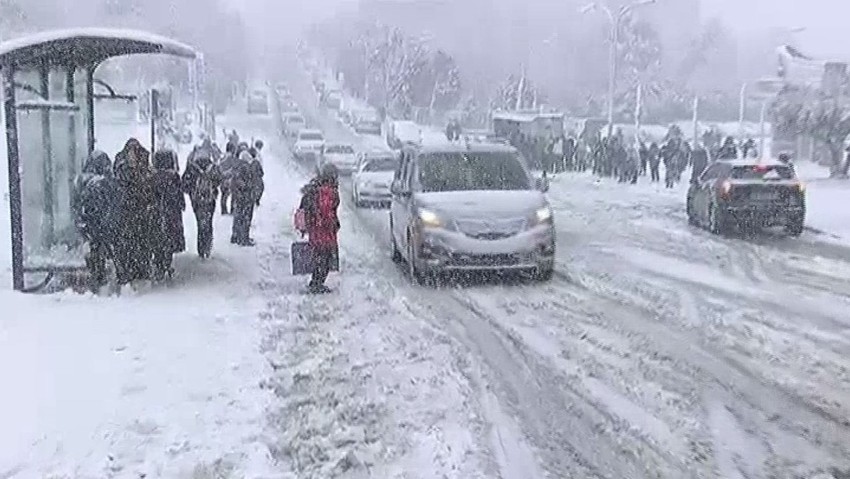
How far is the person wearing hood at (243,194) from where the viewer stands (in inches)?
691

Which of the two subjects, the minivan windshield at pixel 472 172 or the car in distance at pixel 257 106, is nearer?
the minivan windshield at pixel 472 172

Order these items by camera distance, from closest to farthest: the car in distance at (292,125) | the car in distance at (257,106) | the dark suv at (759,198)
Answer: the dark suv at (759,198) < the car in distance at (292,125) < the car in distance at (257,106)

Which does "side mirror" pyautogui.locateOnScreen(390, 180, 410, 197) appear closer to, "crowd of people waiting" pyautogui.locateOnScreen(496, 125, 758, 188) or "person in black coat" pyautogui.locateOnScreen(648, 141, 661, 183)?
"crowd of people waiting" pyautogui.locateOnScreen(496, 125, 758, 188)

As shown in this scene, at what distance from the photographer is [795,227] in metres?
21.0

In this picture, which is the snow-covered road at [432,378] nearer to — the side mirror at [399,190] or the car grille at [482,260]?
the car grille at [482,260]

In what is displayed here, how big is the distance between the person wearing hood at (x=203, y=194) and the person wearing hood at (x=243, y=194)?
0.66m

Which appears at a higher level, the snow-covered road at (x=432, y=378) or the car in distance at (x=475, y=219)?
the car in distance at (x=475, y=219)

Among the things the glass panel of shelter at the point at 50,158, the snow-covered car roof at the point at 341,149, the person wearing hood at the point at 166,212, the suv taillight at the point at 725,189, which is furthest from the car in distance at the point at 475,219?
the snow-covered car roof at the point at 341,149

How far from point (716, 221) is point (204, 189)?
9835mm

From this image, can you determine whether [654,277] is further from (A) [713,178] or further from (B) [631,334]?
(A) [713,178]

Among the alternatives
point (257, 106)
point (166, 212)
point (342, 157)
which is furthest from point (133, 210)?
point (257, 106)

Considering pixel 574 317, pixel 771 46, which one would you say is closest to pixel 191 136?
pixel 574 317

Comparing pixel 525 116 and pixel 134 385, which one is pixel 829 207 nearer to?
pixel 134 385

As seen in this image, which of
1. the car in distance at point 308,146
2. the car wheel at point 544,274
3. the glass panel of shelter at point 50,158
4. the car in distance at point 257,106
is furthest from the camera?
the car in distance at point 257,106
